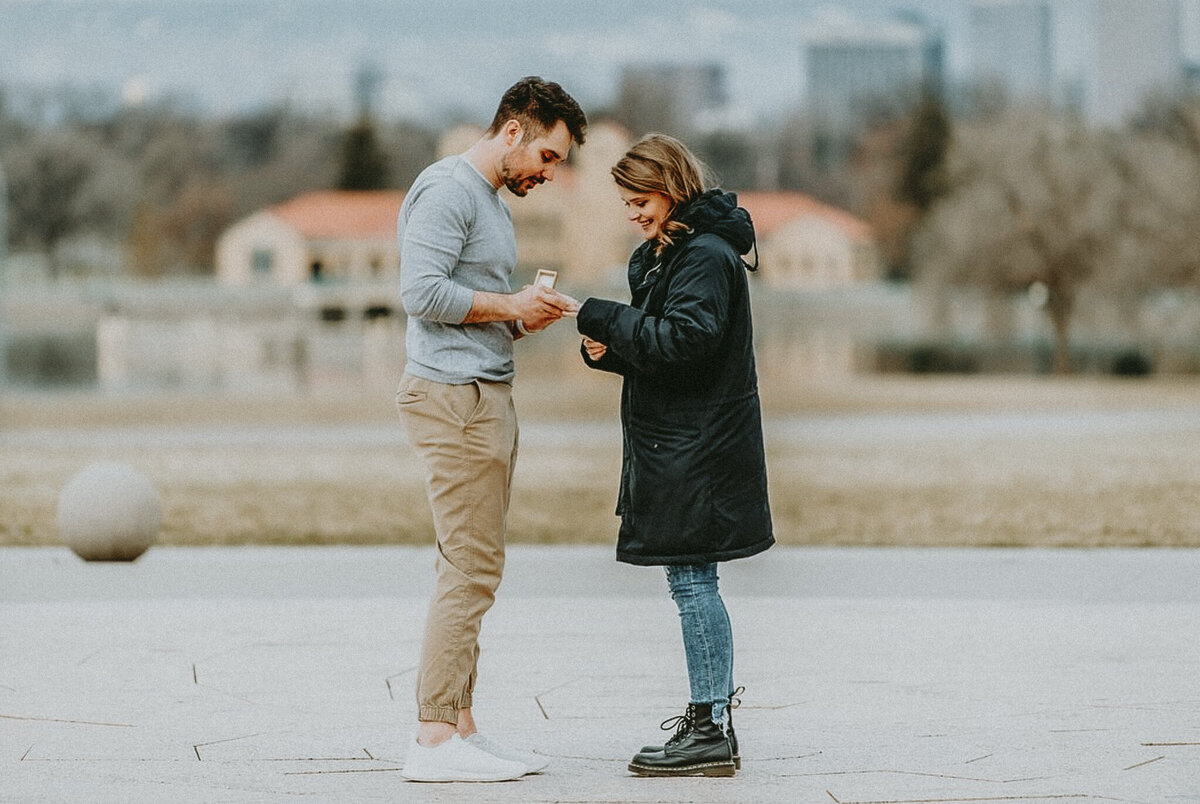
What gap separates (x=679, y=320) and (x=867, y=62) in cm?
6177

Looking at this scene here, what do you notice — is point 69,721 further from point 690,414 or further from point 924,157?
point 924,157

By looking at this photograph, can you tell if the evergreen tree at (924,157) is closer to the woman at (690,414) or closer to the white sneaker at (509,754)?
the woman at (690,414)

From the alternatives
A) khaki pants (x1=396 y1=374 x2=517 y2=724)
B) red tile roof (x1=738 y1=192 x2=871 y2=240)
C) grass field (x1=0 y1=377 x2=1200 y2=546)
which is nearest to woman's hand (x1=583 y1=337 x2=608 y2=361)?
khaki pants (x1=396 y1=374 x2=517 y2=724)

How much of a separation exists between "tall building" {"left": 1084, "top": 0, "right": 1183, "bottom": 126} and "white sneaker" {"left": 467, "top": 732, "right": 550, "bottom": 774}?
47505 millimetres

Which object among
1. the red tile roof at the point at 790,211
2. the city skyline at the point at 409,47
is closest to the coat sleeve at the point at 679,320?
the red tile roof at the point at 790,211

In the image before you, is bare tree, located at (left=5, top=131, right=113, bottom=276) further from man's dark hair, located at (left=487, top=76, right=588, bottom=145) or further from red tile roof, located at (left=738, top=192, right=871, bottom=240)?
man's dark hair, located at (left=487, top=76, right=588, bottom=145)

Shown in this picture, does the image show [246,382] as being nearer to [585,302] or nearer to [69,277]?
[69,277]

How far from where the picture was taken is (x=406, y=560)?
35.1 ft

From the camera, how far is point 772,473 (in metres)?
20.9

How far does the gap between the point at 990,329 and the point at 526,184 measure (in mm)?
54589

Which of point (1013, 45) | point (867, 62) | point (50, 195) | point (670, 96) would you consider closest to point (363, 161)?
point (670, 96)

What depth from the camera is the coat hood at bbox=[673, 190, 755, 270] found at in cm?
518

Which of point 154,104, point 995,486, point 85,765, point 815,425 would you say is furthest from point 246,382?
point 85,765

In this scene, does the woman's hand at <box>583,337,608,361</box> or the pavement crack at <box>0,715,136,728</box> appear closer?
the woman's hand at <box>583,337,608,361</box>
